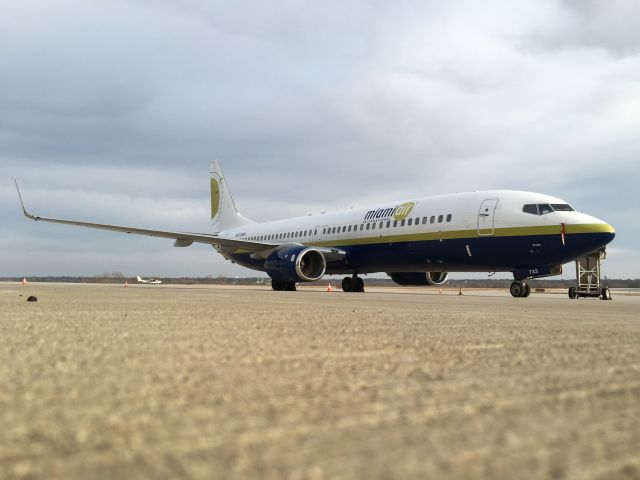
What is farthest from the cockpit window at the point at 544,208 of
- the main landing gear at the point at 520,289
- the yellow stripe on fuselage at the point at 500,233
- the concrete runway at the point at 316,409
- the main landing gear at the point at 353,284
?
the concrete runway at the point at 316,409

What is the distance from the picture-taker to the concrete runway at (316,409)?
1.23 m

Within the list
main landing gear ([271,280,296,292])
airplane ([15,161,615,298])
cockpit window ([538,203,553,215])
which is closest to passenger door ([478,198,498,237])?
airplane ([15,161,615,298])

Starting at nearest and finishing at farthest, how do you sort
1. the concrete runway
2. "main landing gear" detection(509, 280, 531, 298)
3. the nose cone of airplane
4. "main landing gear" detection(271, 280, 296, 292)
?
the concrete runway → the nose cone of airplane → "main landing gear" detection(509, 280, 531, 298) → "main landing gear" detection(271, 280, 296, 292)

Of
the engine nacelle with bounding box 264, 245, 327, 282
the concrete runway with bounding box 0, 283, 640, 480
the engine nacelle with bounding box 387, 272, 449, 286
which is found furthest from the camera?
the engine nacelle with bounding box 387, 272, 449, 286

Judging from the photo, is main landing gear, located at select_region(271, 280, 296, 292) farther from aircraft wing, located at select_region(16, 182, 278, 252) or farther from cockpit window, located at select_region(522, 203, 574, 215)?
cockpit window, located at select_region(522, 203, 574, 215)

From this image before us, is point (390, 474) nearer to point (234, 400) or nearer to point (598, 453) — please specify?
point (598, 453)

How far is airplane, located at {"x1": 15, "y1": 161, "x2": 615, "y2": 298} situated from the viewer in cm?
1462

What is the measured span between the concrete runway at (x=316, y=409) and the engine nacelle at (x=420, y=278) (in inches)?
722

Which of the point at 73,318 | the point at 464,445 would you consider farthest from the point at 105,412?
the point at 73,318

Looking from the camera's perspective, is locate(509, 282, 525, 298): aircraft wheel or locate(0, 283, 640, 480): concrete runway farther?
locate(509, 282, 525, 298): aircraft wheel

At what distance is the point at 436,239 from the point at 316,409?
15249 mm

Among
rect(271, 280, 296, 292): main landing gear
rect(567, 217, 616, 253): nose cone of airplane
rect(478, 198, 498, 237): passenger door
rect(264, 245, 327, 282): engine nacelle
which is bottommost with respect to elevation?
rect(271, 280, 296, 292): main landing gear

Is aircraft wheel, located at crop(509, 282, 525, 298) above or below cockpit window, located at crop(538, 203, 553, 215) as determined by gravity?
below

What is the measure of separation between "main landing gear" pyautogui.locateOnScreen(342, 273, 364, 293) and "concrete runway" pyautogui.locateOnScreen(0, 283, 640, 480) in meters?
18.3
